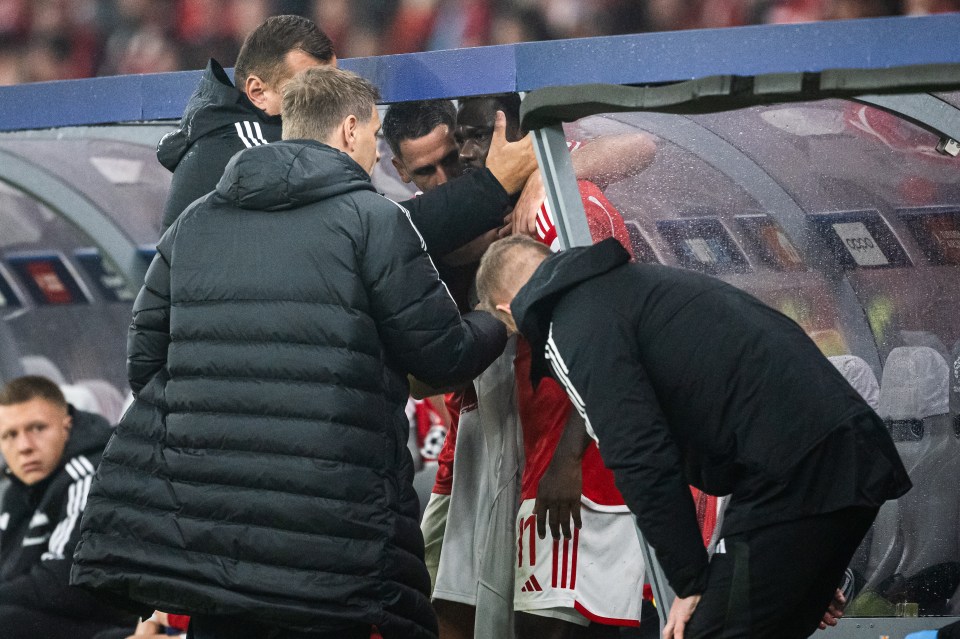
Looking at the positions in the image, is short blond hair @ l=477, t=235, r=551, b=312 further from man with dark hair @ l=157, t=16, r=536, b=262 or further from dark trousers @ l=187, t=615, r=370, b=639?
dark trousers @ l=187, t=615, r=370, b=639

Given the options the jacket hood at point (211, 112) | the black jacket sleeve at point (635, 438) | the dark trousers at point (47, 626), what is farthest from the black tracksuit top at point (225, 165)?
the dark trousers at point (47, 626)

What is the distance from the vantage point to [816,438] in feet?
6.84

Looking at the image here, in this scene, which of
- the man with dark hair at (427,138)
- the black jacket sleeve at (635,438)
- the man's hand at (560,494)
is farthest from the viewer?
the man with dark hair at (427,138)

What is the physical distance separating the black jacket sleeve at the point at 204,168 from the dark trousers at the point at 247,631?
3.00ft

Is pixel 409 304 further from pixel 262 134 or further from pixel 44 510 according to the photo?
pixel 44 510

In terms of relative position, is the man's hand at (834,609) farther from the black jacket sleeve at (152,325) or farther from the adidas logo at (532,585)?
the black jacket sleeve at (152,325)

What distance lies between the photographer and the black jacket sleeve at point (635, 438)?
2.08 metres

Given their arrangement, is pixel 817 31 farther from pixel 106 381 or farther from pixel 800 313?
pixel 106 381

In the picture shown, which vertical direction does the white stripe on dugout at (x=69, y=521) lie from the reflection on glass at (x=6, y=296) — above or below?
below

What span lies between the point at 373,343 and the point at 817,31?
126cm

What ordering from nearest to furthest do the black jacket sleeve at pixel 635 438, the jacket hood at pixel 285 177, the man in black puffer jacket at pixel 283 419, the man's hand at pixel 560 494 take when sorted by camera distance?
the black jacket sleeve at pixel 635 438 < the man in black puffer jacket at pixel 283 419 < the jacket hood at pixel 285 177 < the man's hand at pixel 560 494

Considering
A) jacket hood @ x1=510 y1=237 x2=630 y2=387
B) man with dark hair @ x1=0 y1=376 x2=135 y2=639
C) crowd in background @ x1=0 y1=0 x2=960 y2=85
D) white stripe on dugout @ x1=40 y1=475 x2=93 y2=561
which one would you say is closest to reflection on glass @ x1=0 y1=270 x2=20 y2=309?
man with dark hair @ x1=0 y1=376 x2=135 y2=639

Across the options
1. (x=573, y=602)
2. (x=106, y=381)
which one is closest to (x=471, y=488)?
(x=573, y=602)

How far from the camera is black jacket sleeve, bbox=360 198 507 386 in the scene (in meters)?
2.30
